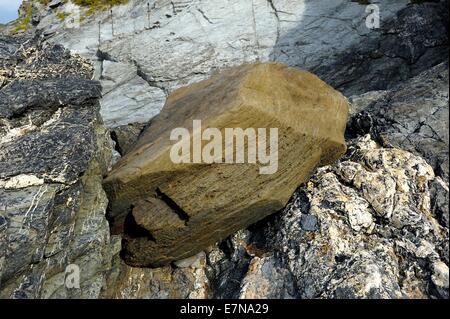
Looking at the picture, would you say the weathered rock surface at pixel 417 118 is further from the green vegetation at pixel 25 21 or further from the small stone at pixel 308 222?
the green vegetation at pixel 25 21

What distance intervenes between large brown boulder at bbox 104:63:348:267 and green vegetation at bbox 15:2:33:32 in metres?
18.9

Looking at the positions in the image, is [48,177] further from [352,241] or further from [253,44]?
[253,44]

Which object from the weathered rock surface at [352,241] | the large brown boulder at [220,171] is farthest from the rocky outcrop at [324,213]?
the large brown boulder at [220,171]

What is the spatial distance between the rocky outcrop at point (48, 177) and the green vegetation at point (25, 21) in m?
12.6

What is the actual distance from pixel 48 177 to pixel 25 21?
2046 centimetres

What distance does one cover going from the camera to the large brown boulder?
13531mm

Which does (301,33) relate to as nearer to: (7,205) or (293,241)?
(293,241)

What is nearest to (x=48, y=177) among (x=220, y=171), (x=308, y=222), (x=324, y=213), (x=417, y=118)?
(x=220, y=171)

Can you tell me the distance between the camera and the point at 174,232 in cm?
1410

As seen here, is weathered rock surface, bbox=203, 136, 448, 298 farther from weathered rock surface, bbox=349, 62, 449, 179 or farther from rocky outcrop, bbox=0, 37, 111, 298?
rocky outcrop, bbox=0, 37, 111, 298

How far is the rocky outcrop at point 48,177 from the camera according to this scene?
505 inches

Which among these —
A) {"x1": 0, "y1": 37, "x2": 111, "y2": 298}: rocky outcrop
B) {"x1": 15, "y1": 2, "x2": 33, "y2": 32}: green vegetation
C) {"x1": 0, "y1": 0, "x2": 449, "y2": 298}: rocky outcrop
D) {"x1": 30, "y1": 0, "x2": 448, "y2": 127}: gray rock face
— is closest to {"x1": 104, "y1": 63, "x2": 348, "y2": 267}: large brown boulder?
{"x1": 0, "y1": 0, "x2": 449, "y2": 298}: rocky outcrop
